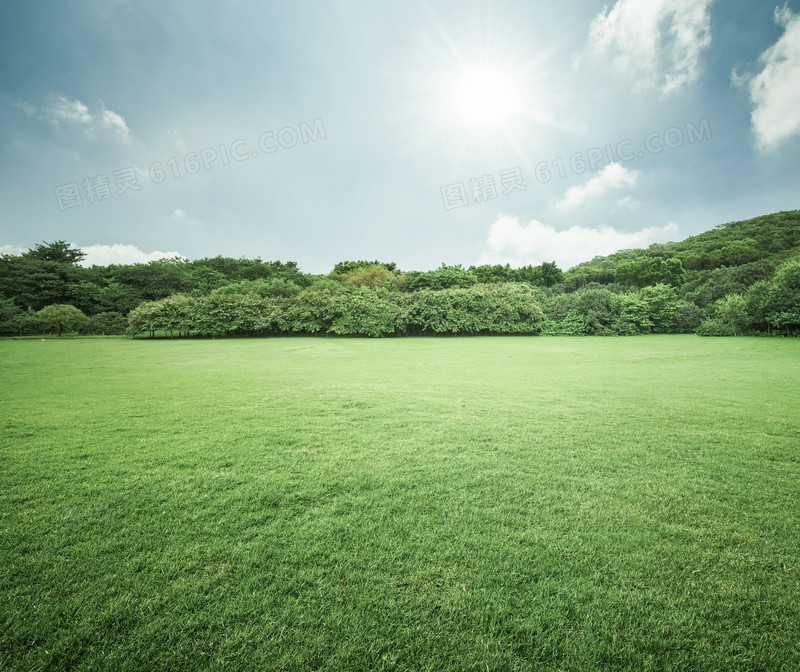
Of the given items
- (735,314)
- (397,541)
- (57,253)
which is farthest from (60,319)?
(735,314)

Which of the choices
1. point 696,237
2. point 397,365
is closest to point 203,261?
point 397,365

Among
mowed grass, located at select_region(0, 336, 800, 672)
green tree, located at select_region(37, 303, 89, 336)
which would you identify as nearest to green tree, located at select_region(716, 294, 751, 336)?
mowed grass, located at select_region(0, 336, 800, 672)

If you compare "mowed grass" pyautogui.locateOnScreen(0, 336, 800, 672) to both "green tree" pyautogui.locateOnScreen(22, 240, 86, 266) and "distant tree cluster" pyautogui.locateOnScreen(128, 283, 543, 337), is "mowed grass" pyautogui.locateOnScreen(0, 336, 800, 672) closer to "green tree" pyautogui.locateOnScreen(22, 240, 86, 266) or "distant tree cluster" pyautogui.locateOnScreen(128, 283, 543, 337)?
"distant tree cluster" pyautogui.locateOnScreen(128, 283, 543, 337)

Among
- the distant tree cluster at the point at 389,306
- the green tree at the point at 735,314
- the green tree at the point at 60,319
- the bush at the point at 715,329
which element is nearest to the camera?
the green tree at the point at 735,314

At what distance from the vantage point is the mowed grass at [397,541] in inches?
77.6

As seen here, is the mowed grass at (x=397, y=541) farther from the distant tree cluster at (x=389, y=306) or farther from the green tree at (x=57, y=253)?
the green tree at (x=57, y=253)

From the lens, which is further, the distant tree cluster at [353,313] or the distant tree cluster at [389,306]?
the distant tree cluster at [353,313]

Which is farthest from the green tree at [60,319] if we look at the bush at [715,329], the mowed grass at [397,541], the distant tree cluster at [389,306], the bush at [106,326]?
the bush at [715,329]

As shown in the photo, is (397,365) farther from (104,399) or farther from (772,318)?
(772,318)

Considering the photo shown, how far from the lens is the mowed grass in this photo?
1.97m

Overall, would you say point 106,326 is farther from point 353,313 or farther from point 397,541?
point 397,541

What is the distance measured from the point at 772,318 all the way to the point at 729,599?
105 ft

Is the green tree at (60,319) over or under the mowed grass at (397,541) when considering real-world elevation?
over

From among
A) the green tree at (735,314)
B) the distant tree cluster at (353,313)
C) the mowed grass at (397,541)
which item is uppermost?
the distant tree cluster at (353,313)
